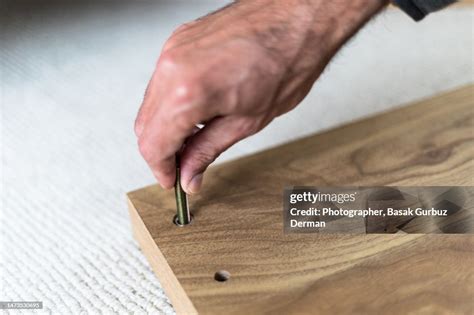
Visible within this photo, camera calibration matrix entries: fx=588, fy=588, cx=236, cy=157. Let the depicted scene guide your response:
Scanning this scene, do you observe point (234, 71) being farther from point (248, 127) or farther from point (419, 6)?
point (419, 6)

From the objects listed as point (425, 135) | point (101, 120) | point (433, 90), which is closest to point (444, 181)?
point (425, 135)

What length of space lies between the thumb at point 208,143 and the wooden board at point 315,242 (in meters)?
0.06

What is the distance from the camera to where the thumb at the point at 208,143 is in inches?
19.3

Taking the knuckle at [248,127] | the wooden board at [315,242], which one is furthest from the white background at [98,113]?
the knuckle at [248,127]

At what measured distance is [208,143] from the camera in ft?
1.68

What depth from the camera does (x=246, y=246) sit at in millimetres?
546

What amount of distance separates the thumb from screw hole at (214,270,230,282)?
0.28 feet

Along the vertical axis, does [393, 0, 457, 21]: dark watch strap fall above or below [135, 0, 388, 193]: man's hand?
above

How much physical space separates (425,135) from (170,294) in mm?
359

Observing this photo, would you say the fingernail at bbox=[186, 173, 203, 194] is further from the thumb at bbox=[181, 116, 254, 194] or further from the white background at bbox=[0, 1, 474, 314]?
the white background at bbox=[0, 1, 474, 314]

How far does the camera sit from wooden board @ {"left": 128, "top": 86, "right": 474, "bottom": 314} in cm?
49

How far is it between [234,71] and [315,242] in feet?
0.63

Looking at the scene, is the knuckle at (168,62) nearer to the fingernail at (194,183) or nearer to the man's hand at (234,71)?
the man's hand at (234,71)

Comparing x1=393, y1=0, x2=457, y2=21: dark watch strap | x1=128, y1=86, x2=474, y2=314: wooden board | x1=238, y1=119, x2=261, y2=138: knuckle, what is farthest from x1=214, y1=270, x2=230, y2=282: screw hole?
x1=393, y1=0, x2=457, y2=21: dark watch strap
